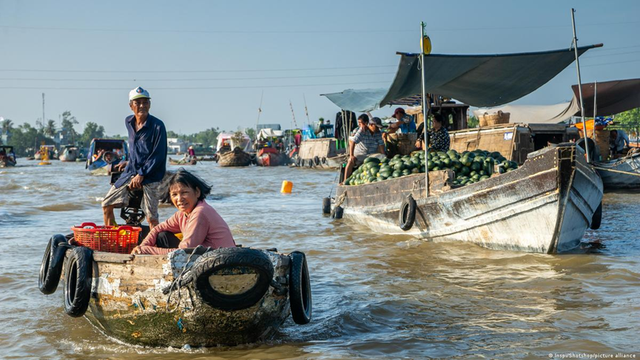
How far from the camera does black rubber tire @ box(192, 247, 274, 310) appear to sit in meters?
3.63

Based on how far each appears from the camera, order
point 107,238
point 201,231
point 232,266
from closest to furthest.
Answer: point 232,266 < point 201,231 < point 107,238

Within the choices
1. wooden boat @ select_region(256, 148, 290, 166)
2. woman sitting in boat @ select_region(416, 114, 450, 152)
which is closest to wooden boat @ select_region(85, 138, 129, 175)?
wooden boat @ select_region(256, 148, 290, 166)

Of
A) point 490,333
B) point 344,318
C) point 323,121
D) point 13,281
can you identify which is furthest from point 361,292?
point 323,121

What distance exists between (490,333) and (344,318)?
119cm

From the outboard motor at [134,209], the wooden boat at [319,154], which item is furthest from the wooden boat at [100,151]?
the outboard motor at [134,209]

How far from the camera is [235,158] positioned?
4409 cm

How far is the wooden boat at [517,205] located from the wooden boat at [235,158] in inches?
1415

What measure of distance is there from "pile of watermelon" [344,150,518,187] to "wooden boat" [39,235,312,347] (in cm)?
413

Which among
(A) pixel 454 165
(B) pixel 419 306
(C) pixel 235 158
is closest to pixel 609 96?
(A) pixel 454 165

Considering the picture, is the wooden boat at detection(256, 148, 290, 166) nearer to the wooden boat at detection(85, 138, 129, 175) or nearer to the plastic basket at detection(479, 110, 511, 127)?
the wooden boat at detection(85, 138, 129, 175)

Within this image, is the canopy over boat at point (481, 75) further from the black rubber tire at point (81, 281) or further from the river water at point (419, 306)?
the black rubber tire at point (81, 281)

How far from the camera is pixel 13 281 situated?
6.60 m

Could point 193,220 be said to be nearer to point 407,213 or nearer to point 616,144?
point 407,213

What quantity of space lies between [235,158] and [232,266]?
40872 millimetres
